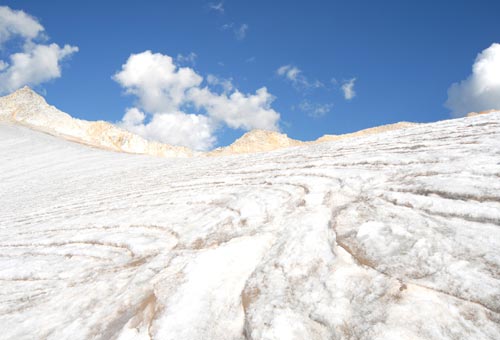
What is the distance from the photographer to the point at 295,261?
1.49m

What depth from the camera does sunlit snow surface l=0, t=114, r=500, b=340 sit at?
44.4 inches

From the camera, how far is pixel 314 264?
1.43 m

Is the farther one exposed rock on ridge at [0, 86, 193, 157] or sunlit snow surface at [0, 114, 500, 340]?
exposed rock on ridge at [0, 86, 193, 157]

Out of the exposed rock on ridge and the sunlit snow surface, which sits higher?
the exposed rock on ridge

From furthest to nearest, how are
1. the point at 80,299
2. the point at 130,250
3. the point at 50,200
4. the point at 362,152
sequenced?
the point at 50,200 < the point at 362,152 < the point at 130,250 < the point at 80,299

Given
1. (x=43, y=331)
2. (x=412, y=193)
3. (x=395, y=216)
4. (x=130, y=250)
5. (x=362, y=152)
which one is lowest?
(x=43, y=331)

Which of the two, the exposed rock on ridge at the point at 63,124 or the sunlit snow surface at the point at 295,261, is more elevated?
the exposed rock on ridge at the point at 63,124

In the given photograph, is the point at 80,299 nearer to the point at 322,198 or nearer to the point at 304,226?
the point at 304,226

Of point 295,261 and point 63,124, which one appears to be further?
point 63,124

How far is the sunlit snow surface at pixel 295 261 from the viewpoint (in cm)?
113

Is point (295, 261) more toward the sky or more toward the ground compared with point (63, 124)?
more toward the ground

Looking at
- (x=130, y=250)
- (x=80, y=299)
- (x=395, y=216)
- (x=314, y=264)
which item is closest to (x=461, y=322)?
(x=314, y=264)

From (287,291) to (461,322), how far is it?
556 millimetres

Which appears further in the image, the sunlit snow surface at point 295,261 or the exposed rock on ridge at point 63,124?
the exposed rock on ridge at point 63,124
